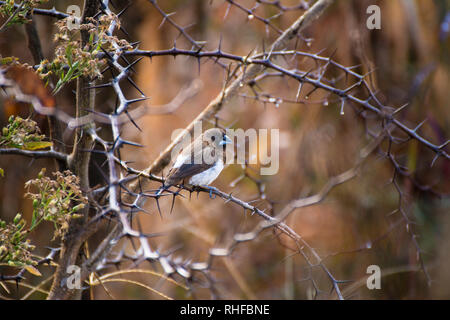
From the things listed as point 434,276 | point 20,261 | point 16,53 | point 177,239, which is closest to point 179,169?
point 16,53

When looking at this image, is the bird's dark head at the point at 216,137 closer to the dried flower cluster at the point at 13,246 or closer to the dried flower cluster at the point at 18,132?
the dried flower cluster at the point at 18,132

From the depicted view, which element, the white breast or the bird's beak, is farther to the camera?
the bird's beak

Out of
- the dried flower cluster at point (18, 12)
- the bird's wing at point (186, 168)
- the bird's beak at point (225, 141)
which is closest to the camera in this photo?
the dried flower cluster at point (18, 12)

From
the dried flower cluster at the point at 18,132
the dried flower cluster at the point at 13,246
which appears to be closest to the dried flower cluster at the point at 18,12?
the dried flower cluster at the point at 18,132

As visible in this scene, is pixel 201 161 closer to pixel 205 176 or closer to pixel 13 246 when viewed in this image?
pixel 205 176

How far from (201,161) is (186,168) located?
0.94 ft

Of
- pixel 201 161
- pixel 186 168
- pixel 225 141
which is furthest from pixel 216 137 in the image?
pixel 186 168

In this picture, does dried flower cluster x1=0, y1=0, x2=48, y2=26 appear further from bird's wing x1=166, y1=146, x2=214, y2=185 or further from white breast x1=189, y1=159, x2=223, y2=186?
white breast x1=189, y1=159, x2=223, y2=186

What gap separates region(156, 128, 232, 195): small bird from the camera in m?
4.15

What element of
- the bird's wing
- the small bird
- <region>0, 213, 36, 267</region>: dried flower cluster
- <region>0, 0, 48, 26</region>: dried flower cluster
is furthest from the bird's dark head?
<region>0, 213, 36, 267</region>: dried flower cluster

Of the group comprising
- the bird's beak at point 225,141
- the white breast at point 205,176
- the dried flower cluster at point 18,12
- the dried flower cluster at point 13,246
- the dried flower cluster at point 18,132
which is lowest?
the dried flower cluster at point 13,246

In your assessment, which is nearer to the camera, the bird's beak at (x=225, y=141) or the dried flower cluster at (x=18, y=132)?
the dried flower cluster at (x=18, y=132)

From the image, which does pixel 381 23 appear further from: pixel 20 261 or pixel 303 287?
pixel 20 261

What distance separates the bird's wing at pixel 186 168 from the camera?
4073mm
